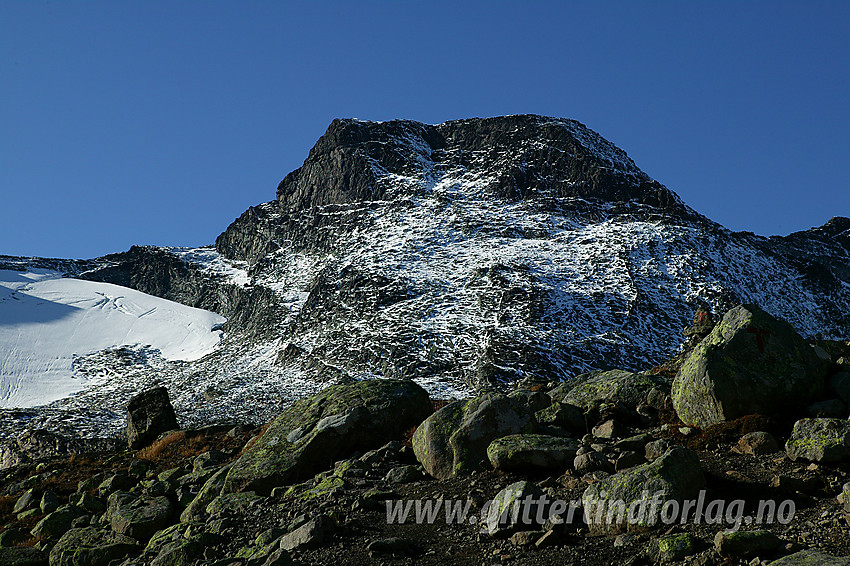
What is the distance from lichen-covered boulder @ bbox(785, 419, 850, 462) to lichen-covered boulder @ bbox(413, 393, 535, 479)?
4.70m

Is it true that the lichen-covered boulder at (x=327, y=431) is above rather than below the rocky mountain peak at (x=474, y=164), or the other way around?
below

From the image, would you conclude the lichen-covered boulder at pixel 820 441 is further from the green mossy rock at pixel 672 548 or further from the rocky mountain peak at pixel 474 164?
the rocky mountain peak at pixel 474 164

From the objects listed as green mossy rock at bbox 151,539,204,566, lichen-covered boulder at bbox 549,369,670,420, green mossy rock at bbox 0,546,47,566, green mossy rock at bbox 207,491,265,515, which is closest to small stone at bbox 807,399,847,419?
lichen-covered boulder at bbox 549,369,670,420

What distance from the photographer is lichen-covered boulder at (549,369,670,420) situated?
1404 cm

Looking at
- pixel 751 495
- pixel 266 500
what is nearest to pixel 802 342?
pixel 751 495

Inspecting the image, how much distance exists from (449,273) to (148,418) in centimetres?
7638

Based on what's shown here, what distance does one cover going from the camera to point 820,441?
9758mm

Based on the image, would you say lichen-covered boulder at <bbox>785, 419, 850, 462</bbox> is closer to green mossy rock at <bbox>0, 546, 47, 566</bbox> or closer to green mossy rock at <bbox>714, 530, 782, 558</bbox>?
green mossy rock at <bbox>714, 530, 782, 558</bbox>

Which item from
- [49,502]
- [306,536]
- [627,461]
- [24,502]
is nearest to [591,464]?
[627,461]

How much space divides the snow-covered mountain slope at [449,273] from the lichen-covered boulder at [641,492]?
5469cm

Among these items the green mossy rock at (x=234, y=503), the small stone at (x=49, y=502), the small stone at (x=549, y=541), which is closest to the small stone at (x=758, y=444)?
the small stone at (x=549, y=541)

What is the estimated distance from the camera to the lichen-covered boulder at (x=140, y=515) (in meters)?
14.3

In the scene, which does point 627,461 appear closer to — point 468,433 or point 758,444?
point 758,444

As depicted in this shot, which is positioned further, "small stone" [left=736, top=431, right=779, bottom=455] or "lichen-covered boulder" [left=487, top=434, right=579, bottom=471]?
"lichen-covered boulder" [left=487, top=434, right=579, bottom=471]
